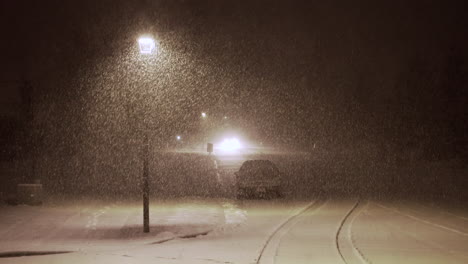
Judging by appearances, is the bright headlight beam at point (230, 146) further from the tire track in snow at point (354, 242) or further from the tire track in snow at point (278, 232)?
the tire track in snow at point (354, 242)

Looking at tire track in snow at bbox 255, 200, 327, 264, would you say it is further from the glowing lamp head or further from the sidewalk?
the glowing lamp head

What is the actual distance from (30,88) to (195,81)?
6405 centimetres

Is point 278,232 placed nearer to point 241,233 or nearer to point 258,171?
point 241,233

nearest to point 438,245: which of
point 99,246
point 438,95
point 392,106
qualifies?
point 99,246

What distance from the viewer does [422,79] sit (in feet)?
190

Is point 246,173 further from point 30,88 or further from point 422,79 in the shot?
point 422,79

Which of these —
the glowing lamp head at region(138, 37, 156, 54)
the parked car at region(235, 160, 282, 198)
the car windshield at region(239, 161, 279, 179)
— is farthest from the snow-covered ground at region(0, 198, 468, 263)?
the glowing lamp head at region(138, 37, 156, 54)

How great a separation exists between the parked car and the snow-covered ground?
8.39 ft

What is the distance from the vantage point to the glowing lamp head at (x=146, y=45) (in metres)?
14.3

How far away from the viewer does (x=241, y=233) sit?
14094 mm

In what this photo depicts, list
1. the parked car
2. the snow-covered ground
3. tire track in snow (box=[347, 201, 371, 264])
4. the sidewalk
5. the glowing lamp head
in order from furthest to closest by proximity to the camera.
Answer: the parked car
the glowing lamp head
the sidewalk
the snow-covered ground
tire track in snow (box=[347, 201, 371, 264])

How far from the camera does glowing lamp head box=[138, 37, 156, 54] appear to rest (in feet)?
47.1

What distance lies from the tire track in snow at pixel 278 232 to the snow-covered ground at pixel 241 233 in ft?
0.07

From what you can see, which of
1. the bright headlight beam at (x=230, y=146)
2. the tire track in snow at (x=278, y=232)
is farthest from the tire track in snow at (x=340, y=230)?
the bright headlight beam at (x=230, y=146)
